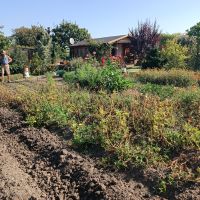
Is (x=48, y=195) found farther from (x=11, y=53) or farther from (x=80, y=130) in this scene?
(x=11, y=53)

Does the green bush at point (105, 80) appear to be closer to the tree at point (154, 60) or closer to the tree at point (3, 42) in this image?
the tree at point (154, 60)

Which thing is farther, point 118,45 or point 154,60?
point 118,45

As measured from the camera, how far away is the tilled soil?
493 cm

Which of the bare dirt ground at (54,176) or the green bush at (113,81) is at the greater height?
the green bush at (113,81)

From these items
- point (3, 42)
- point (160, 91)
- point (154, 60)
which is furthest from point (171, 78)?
point (3, 42)

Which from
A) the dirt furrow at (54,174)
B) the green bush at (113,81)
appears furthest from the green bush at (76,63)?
the dirt furrow at (54,174)

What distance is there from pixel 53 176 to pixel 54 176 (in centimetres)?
2

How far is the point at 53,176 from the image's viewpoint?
18.7ft

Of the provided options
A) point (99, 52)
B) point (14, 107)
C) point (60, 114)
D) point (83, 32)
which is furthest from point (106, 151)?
point (83, 32)

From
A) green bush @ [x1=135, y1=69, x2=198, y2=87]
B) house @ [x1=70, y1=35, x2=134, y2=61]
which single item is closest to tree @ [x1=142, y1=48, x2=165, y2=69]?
green bush @ [x1=135, y1=69, x2=198, y2=87]

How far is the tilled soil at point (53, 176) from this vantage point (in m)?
4.93

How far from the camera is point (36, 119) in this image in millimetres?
8078

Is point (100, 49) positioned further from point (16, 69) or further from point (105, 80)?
point (105, 80)

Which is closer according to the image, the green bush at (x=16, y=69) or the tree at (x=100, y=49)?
the green bush at (x=16, y=69)
